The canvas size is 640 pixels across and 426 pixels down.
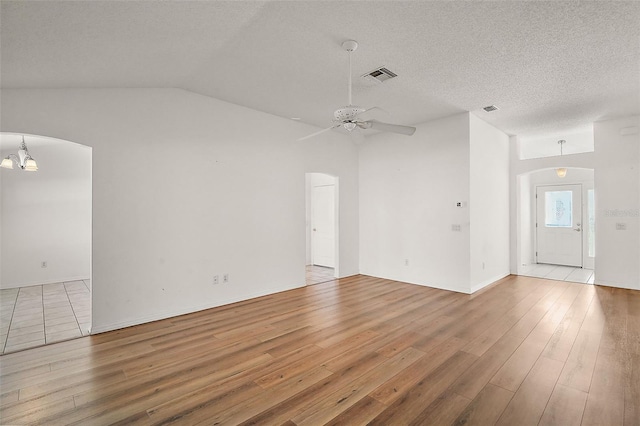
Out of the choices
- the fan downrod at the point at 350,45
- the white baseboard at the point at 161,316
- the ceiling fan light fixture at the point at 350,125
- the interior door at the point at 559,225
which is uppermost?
the fan downrod at the point at 350,45

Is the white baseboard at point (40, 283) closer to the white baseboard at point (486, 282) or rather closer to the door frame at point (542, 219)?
the white baseboard at point (486, 282)

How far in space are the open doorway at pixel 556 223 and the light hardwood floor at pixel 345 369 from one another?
3518mm

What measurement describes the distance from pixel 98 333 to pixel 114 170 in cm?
194

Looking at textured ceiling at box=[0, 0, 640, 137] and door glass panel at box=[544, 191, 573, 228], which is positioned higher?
textured ceiling at box=[0, 0, 640, 137]

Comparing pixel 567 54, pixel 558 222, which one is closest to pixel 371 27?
pixel 567 54

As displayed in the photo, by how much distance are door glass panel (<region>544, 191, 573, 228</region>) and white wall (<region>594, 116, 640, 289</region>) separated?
7.27ft

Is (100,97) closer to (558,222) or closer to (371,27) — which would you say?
(371,27)

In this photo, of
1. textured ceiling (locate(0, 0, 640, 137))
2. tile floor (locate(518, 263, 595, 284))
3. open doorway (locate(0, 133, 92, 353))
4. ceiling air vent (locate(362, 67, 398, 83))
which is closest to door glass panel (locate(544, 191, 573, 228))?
tile floor (locate(518, 263, 595, 284))

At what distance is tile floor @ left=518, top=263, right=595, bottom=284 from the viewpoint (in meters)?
6.11

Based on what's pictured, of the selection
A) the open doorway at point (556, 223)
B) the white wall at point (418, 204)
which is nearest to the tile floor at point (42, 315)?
the white wall at point (418, 204)

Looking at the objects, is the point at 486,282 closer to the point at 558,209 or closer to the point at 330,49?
the point at 558,209

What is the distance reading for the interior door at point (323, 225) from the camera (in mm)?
7551

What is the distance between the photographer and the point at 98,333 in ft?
11.2

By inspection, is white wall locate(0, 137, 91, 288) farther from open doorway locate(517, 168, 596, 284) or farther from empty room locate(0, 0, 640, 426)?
open doorway locate(517, 168, 596, 284)
